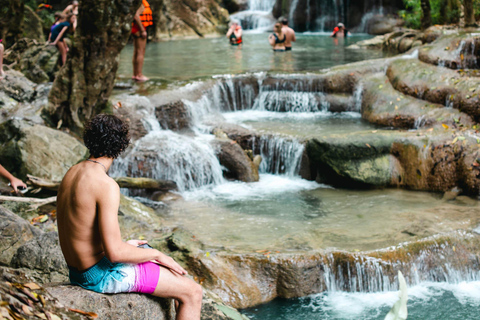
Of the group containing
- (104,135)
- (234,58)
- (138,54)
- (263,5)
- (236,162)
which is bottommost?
(236,162)

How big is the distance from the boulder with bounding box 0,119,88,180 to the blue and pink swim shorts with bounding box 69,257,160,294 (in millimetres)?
4660

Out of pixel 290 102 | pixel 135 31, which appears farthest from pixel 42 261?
pixel 290 102

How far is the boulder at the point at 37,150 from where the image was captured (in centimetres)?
718

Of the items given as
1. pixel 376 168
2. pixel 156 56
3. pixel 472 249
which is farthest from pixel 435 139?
pixel 156 56

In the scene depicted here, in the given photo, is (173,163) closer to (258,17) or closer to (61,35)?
(61,35)

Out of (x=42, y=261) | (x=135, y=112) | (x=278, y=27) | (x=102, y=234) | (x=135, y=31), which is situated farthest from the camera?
(x=278, y=27)

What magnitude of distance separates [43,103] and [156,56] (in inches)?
361

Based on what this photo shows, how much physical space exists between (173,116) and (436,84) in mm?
5401

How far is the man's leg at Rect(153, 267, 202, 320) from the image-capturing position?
3014 millimetres

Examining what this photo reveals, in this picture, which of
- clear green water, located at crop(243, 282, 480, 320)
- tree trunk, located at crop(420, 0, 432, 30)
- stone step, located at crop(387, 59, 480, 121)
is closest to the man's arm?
clear green water, located at crop(243, 282, 480, 320)

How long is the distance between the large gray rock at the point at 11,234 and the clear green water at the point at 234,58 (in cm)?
780

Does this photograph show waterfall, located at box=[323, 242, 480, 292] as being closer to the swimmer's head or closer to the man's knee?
the man's knee

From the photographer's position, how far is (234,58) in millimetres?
16359

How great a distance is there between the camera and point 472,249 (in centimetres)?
597
